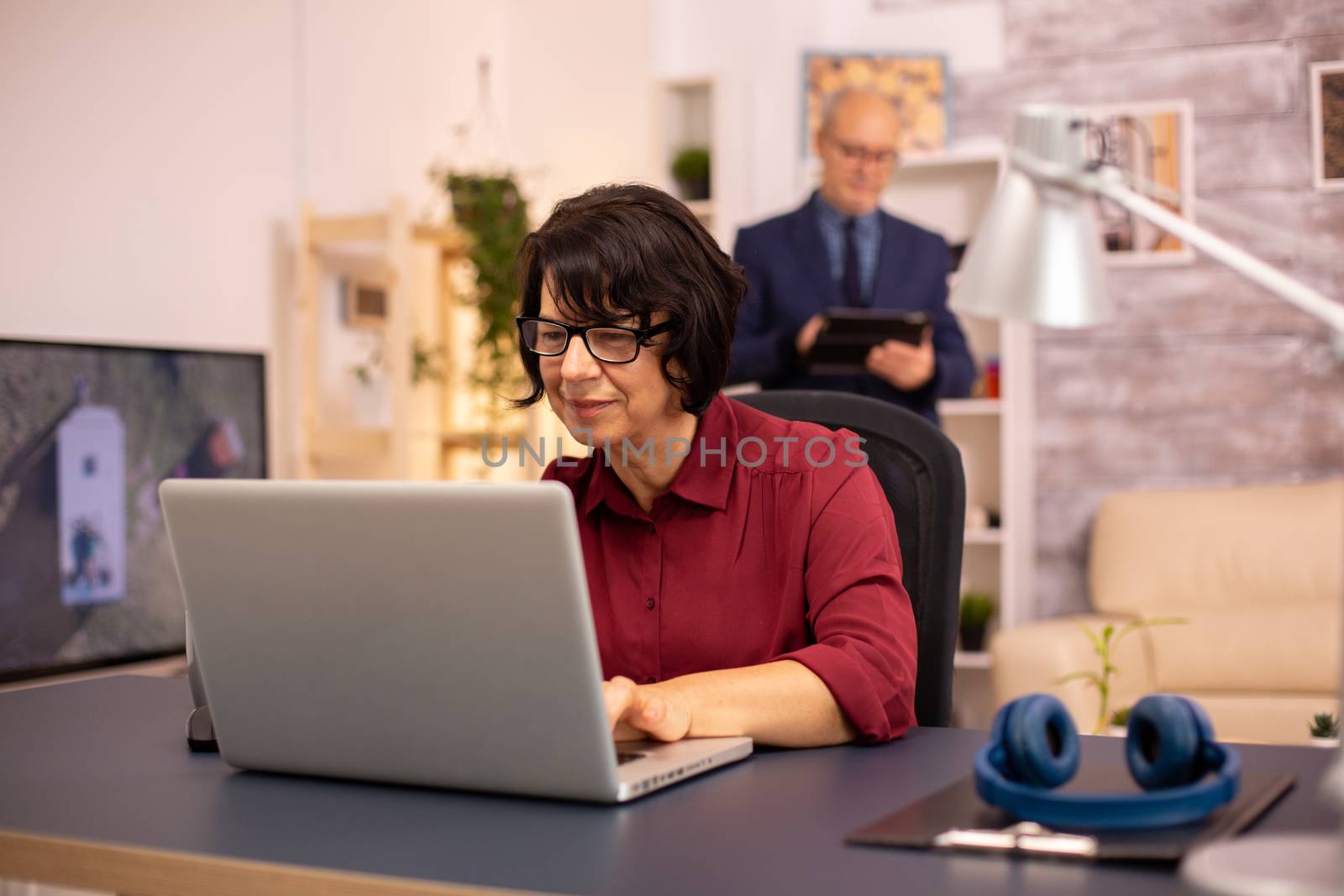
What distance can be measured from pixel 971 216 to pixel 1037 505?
986 mm

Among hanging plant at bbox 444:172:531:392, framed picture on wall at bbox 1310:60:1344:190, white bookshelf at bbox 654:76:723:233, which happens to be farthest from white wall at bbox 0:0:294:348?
framed picture on wall at bbox 1310:60:1344:190

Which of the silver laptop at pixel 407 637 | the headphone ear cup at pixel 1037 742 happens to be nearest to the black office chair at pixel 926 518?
the silver laptop at pixel 407 637

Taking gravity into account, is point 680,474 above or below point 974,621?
above

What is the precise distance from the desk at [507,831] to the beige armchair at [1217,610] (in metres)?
2.54

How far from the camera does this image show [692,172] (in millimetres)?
4730

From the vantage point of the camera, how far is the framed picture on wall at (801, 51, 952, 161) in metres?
4.66

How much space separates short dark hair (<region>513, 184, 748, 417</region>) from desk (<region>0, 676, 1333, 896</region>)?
0.48m

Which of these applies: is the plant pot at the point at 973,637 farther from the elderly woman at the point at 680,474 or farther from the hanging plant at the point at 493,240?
the elderly woman at the point at 680,474

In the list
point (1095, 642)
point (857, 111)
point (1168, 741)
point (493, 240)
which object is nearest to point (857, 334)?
point (857, 111)

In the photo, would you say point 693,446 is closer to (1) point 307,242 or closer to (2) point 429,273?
(1) point 307,242

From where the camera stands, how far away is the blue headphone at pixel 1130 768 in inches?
33.9

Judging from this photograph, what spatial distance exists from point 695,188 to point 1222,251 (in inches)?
162

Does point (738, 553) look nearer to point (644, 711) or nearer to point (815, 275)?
point (644, 711)

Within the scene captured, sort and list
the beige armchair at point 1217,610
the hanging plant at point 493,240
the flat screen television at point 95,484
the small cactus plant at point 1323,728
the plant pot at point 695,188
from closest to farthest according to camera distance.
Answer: the small cactus plant at point 1323,728, the flat screen television at point 95,484, the beige armchair at point 1217,610, the hanging plant at point 493,240, the plant pot at point 695,188
